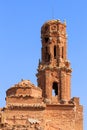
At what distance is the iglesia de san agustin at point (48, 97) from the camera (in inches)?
2102

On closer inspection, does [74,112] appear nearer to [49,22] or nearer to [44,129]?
[44,129]

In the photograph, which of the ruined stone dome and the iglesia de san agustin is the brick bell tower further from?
the ruined stone dome

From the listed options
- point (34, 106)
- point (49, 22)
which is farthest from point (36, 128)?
point (49, 22)

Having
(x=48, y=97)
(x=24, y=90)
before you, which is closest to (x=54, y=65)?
(x=48, y=97)

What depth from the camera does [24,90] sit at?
5488 centimetres

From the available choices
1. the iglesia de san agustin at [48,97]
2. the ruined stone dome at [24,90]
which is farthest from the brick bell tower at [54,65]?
the ruined stone dome at [24,90]

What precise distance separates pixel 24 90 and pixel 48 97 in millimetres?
3624

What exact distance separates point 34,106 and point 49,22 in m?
11.4

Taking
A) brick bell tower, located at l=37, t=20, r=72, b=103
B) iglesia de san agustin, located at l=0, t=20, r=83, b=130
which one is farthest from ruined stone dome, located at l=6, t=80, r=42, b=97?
brick bell tower, located at l=37, t=20, r=72, b=103

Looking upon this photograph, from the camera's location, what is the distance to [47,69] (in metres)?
58.6

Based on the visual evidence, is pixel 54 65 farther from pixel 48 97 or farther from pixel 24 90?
pixel 24 90

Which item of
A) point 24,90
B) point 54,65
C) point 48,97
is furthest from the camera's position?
point 54,65

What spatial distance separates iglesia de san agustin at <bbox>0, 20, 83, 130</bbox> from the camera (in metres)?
53.4

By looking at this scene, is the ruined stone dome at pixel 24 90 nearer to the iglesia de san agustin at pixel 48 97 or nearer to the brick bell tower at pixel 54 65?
the iglesia de san agustin at pixel 48 97
